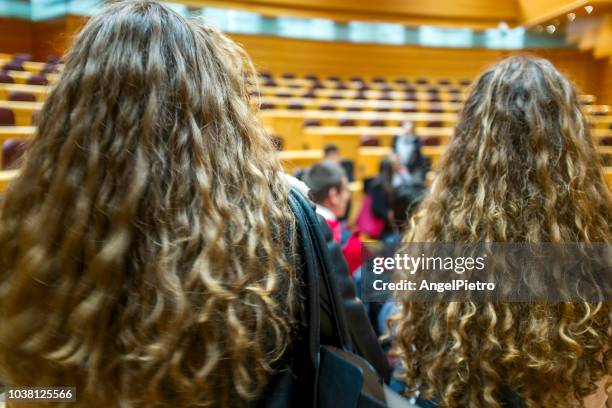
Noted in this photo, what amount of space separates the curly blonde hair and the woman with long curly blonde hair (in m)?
0.40

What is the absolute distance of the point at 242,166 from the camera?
2.18 feet

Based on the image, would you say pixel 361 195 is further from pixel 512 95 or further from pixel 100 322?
pixel 100 322

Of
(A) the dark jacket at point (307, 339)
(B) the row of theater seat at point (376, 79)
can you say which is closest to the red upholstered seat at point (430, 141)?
(B) the row of theater seat at point (376, 79)

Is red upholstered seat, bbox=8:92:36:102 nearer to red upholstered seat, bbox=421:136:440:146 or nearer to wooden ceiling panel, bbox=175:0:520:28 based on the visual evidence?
red upholstered seat, bbox=421:136:440:146

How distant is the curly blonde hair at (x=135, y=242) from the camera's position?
1.98 feet

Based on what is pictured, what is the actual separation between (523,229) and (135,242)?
0.61m

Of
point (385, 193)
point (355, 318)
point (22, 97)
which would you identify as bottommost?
point (385, 193)

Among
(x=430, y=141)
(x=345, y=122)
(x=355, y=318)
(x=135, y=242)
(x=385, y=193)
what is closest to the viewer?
(x=135, y=242)

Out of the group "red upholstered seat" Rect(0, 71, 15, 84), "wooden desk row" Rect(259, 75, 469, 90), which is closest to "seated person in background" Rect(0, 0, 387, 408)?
"red upholstered seat" Rect(0, 71, 15, 84)

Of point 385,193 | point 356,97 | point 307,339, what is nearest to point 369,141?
point 356,97

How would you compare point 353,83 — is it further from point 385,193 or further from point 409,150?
point 385,193

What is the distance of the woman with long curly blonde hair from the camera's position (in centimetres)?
86

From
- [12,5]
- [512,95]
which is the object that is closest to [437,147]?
[512,95]

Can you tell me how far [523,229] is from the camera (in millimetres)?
883
